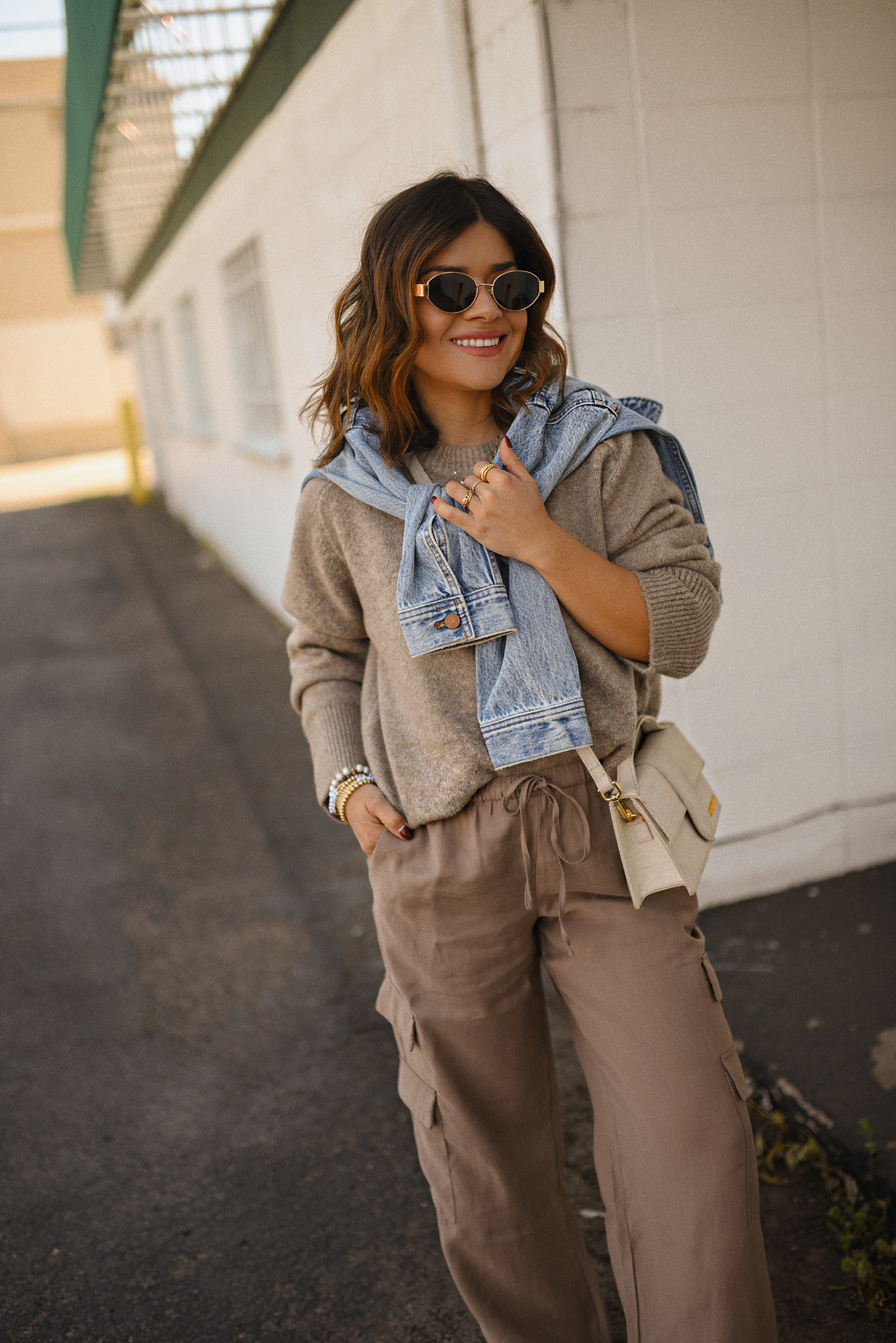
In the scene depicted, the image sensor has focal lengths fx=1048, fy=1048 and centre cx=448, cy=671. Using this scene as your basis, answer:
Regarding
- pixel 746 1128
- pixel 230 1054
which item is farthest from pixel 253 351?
pixel 746 1128

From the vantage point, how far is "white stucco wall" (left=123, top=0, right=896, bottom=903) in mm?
2816

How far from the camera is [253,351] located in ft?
26.1

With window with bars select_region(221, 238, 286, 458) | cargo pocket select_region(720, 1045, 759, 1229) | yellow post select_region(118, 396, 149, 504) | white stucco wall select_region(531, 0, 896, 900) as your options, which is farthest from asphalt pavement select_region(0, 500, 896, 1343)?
yellow post select_region(118, 396, 149, 504)

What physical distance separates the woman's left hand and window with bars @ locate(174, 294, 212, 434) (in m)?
9.31

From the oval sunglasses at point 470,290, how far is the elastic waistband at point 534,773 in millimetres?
698

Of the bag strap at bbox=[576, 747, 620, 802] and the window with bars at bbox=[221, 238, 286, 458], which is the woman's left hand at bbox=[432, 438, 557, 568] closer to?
the bag strap at bbox=[576, 747, 620, 802]

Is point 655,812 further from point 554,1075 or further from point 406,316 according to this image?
point 406,316

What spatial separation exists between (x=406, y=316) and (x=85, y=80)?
18.0 feet

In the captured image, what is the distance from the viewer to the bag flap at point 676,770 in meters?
1.64

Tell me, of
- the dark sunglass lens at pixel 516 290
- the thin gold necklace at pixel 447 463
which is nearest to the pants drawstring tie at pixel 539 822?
the thin gold necklace at pixel 447 463

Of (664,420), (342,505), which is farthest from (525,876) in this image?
(664,420)

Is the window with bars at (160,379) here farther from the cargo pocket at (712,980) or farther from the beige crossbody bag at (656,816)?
the cargo pocket at (712,980)

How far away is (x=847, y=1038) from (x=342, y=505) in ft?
6.42

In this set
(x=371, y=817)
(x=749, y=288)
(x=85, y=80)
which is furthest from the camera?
(x=85, y=80)
